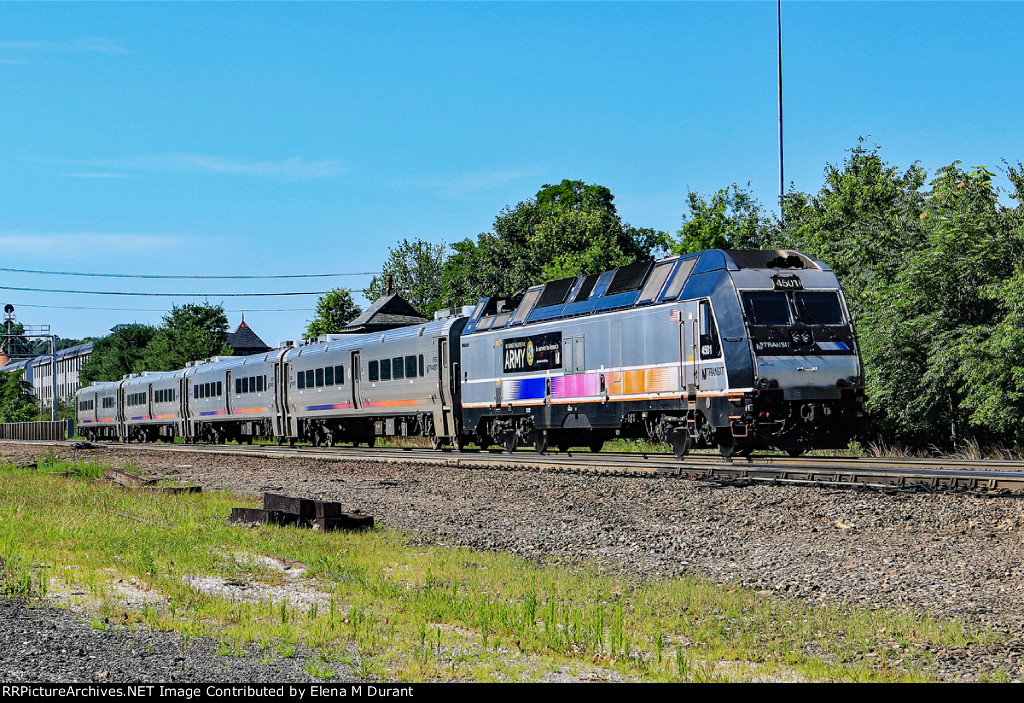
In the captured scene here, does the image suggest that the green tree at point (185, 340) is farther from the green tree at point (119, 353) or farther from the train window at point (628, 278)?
the train window at point (628, 278)

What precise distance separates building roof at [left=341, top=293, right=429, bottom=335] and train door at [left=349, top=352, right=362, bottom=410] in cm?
3419

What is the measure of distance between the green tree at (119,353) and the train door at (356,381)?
65815 millimetres

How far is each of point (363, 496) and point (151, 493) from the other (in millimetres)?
3820

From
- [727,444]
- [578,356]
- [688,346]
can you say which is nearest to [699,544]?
[727,444]

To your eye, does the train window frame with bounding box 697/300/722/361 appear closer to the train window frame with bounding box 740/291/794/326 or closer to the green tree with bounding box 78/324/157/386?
the train window frame with bounding box 740/291/794/326

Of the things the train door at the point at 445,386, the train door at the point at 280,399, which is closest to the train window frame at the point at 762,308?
the train door at the point at 445,386

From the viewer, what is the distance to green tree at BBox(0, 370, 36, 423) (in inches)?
4476

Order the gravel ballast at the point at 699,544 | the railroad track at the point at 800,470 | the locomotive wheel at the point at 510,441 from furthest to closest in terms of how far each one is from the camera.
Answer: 1. the locomotive wheel at the point at 510,441
2. the railroad track at the point at 800,470
3. the gravel ballast at the point at 699,544

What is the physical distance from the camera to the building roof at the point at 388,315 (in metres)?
69.1

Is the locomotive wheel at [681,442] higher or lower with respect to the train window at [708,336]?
lower

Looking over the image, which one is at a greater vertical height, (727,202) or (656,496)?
(727,202)
